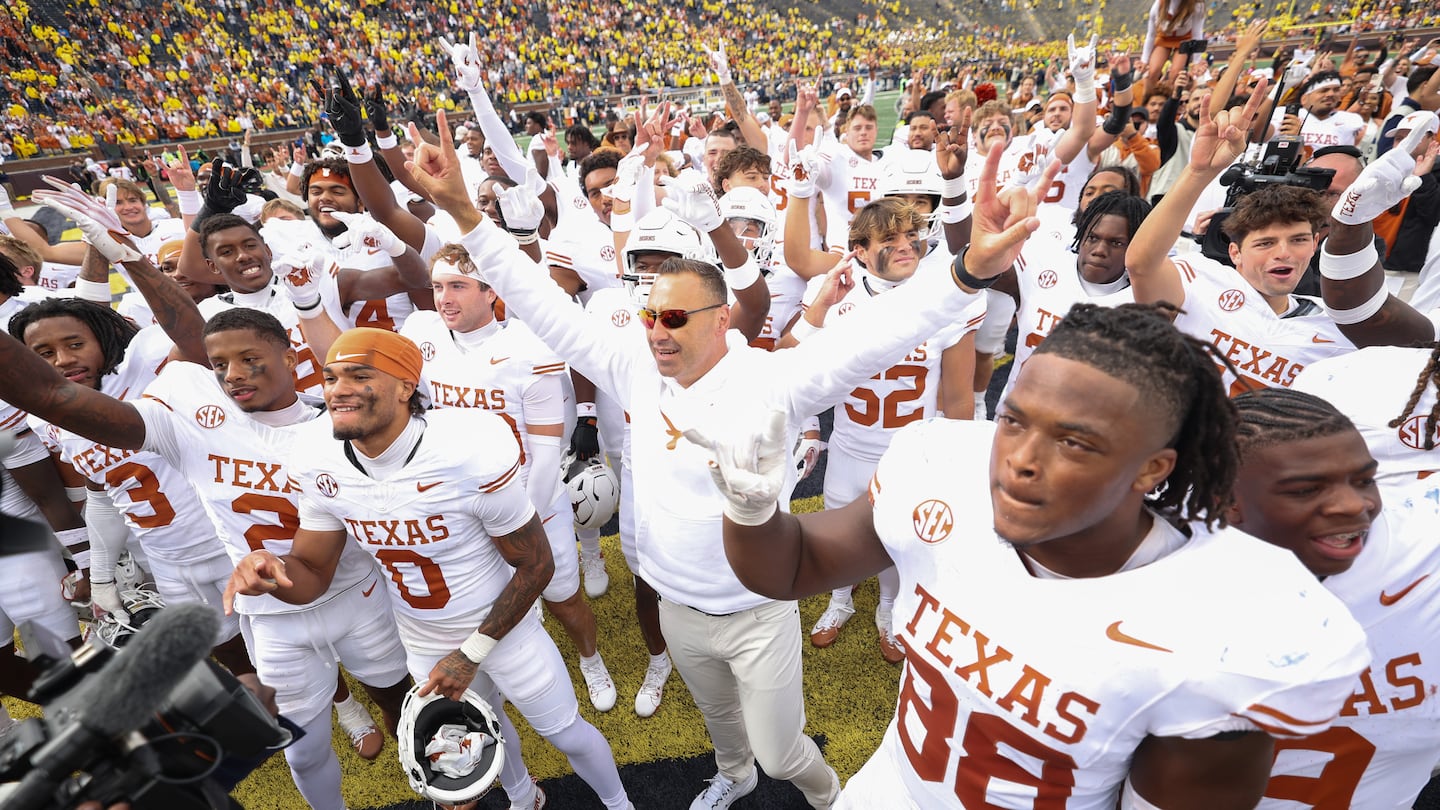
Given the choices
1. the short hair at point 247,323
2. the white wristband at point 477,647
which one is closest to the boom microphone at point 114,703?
the white wristband at point 477,647

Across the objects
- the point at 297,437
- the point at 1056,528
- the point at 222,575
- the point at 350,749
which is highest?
the point at 1056,528

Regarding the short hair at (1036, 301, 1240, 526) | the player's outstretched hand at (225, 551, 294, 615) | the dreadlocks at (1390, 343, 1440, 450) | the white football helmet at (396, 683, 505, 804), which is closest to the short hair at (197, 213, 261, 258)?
the player's outstretched hand at (225, 551, 294, 615)

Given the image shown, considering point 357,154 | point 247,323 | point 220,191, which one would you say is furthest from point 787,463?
point 220,191

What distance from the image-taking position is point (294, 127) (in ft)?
86.2

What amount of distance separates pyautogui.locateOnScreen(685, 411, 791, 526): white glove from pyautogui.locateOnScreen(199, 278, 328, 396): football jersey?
11.9 feet

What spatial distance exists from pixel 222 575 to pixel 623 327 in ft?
8.38

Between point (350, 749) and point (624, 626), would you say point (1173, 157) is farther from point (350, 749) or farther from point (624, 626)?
point (350, 749)

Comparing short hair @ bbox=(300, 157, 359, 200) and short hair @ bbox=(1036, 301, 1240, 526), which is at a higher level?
short hair @ bbox=(300, 157, 359, 200)

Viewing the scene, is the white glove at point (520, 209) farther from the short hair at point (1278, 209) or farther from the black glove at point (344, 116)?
the short hair at point (1278, 209)

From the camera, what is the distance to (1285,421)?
5.82 ft

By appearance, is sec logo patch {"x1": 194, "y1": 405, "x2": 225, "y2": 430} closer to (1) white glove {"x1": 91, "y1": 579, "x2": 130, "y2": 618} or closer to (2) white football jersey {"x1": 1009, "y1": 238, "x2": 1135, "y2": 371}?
(1) white glove {"x1": 91, "y1": 579, "x2": 130, "y2": 618}

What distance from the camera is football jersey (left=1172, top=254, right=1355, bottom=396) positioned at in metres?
3.13

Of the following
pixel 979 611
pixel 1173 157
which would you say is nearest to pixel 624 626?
pixel 979 611

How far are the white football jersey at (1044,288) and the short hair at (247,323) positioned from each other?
3688 mm
